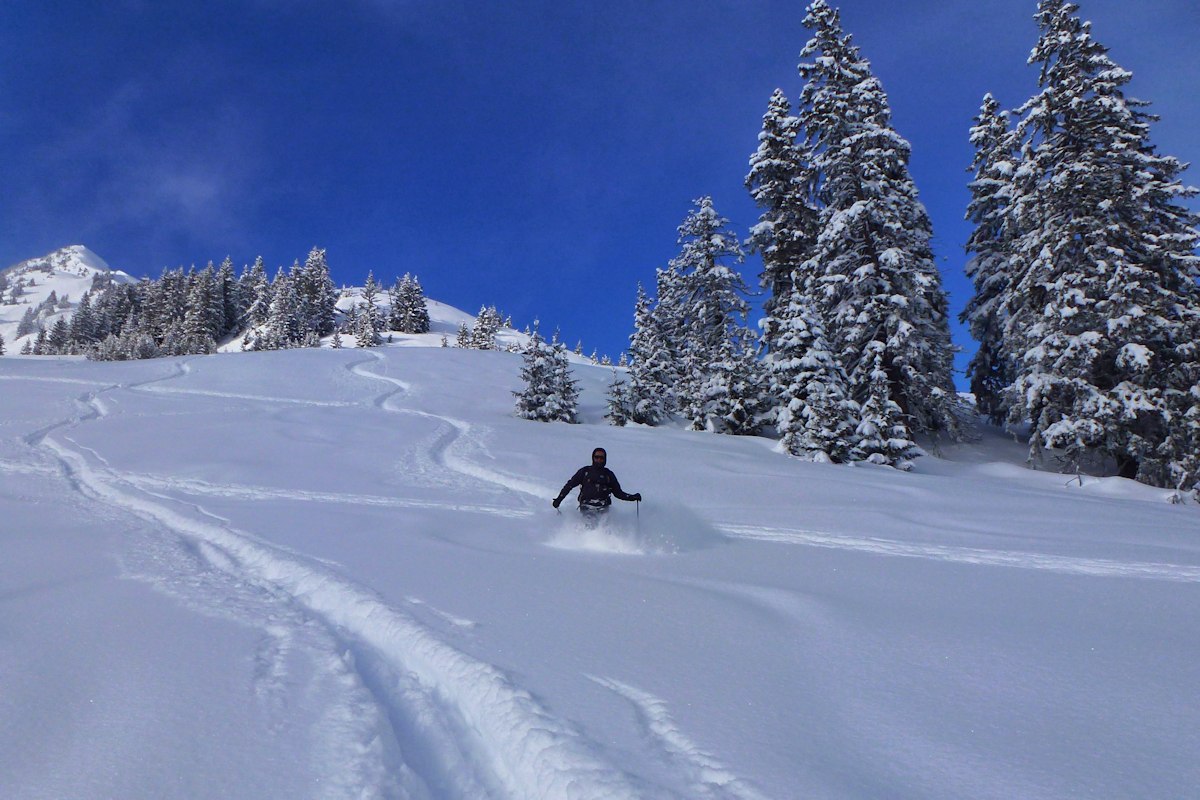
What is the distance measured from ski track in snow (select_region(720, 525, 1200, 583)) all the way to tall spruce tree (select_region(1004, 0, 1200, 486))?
521 inches

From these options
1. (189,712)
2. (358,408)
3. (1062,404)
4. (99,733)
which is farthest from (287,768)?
(358,408)

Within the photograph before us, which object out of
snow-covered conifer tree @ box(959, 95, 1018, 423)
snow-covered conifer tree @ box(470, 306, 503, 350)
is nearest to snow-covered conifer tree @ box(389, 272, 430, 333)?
snow-covered conifer tree @ box(470, 306, 503, 350)

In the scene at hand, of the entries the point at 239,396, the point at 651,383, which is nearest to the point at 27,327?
the point at 239,396

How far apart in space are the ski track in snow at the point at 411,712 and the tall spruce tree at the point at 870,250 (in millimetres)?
18326

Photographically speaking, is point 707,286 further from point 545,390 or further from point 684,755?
point 684,755

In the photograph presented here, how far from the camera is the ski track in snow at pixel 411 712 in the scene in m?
2.65

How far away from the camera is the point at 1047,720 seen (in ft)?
Result: 9.84

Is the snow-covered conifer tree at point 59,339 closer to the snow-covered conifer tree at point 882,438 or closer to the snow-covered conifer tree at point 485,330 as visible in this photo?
the snow-covered conifer tree at point 485,330

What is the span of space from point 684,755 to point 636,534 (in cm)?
513

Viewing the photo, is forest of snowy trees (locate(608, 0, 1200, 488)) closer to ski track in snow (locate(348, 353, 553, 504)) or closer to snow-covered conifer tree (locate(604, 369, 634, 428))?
snow-covered conifer tree (locate(604, 369, 634, 428))

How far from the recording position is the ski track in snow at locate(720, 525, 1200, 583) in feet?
20.1

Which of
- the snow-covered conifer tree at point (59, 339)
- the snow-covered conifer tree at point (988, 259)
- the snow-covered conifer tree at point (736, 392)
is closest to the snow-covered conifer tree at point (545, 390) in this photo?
the snow-covered conifer tree at point (736, 392)

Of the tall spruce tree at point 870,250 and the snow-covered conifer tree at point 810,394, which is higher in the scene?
the tall spruce tree at point 870,250

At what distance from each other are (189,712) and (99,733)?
1.16 feet
